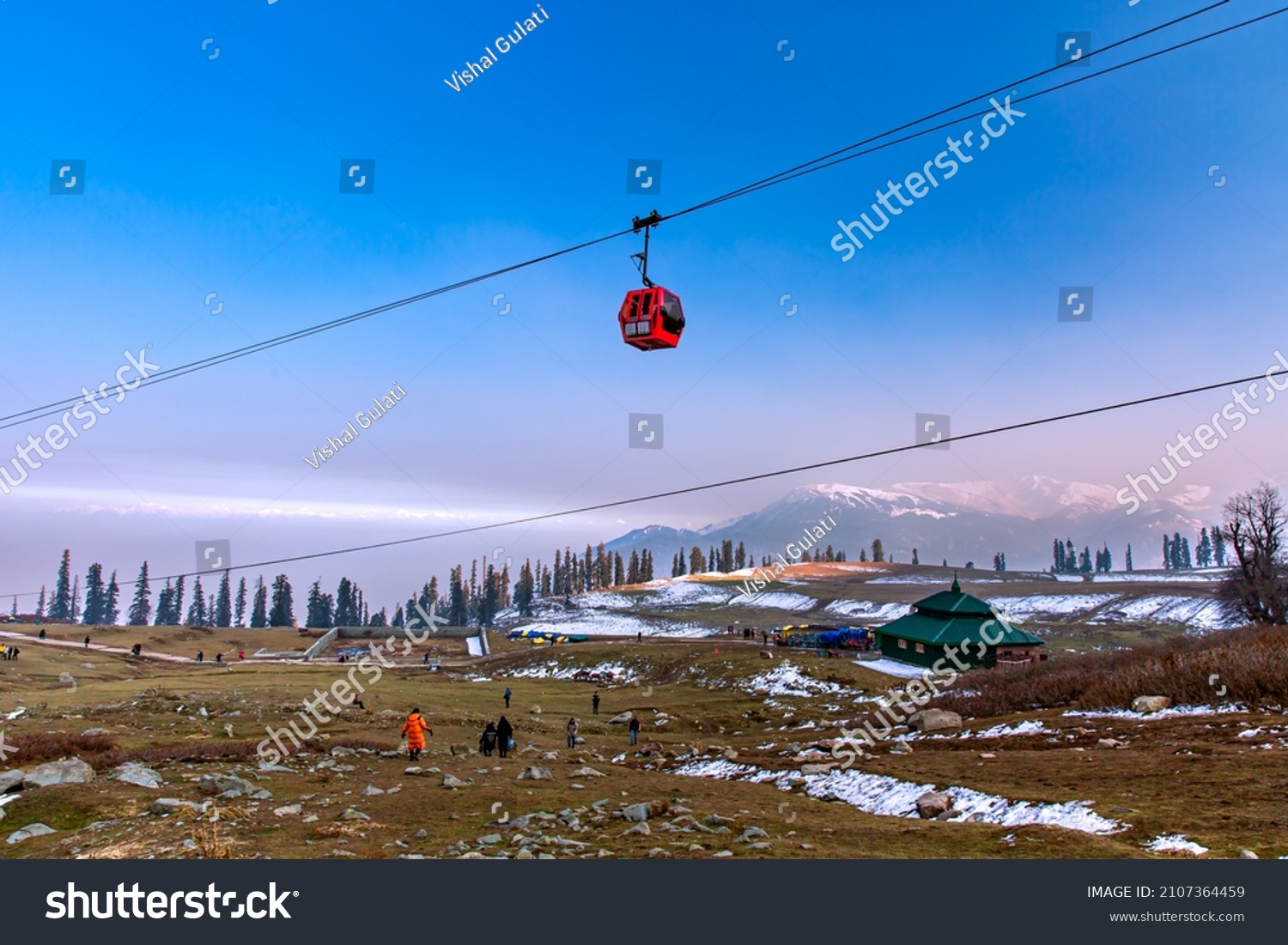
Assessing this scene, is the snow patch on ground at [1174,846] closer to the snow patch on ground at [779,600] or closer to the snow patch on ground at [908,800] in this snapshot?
the snow patch on ground at [908,800]

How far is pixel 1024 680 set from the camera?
36.6 meters

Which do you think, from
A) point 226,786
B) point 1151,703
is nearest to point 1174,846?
point 1151,703

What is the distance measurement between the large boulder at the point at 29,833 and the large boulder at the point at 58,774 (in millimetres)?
3368

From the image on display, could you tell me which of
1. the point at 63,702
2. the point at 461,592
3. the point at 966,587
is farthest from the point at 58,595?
the point at 966,587

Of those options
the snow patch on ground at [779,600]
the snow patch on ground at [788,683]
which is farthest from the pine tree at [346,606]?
the snow patch on ground at [788,683]

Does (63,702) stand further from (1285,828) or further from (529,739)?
(1285,828)

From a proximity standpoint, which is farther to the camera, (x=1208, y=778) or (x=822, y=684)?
(x=822, y=684)

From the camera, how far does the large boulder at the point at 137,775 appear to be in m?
17.8

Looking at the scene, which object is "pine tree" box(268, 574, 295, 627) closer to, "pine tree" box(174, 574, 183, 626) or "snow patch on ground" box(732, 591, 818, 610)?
"pine tree" box(174, 574, 183, 626)

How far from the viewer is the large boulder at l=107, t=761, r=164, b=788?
17.8m

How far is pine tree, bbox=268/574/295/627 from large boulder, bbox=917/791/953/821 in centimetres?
17117

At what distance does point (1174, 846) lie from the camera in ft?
36.4

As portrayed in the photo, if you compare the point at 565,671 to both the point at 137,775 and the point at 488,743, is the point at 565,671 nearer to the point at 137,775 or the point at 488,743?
the point at 488,743
